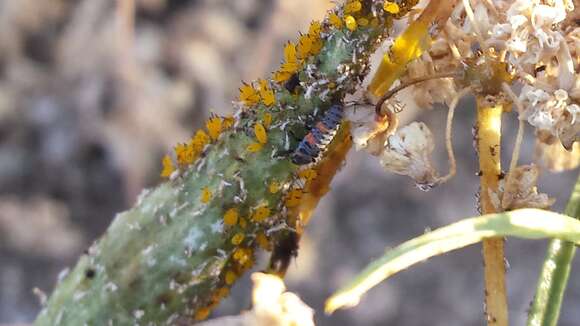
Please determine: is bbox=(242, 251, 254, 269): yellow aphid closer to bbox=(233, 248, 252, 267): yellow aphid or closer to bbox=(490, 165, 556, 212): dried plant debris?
bbox=(233, 248, 252, 267): yellow aphid

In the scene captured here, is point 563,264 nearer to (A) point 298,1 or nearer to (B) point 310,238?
(B) point 310,238

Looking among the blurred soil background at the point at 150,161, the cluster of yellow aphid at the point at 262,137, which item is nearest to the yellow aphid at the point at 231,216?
the cluster of yellow aphid at the point at 262,137

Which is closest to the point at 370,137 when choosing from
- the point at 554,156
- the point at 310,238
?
the point at 554,156

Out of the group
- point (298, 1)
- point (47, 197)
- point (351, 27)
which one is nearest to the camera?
point (351, 27)

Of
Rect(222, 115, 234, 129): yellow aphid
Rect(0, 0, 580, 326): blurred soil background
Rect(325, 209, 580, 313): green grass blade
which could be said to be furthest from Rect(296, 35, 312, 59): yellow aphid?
Rect(0, 0, 580, 326): blurred soil background

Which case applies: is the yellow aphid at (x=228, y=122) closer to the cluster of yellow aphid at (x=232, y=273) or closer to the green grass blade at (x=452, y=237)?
the cluster of yellow aphid at (x=232, y=273)

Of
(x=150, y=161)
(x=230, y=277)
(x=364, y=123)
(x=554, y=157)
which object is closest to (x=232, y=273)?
(x=230, y=277)
